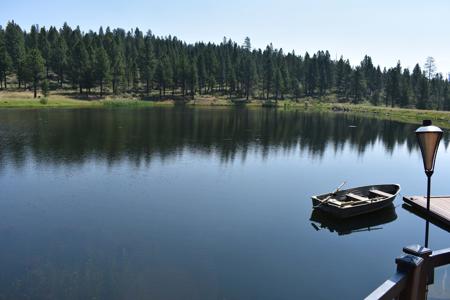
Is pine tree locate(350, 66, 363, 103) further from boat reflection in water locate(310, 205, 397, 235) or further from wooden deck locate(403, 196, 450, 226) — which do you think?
boat reflection in water locate(310, 205, 397, 235)

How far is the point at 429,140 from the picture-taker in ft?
27.8

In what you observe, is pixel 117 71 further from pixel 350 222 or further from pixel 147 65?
pixel 350 222

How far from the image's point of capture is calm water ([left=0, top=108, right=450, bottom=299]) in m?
19.5

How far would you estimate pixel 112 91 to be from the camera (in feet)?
497

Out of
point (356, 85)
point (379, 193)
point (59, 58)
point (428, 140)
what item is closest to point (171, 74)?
point (59, 58)

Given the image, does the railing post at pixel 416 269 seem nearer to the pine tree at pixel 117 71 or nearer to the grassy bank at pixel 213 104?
the grassy bank at pixel 213 104

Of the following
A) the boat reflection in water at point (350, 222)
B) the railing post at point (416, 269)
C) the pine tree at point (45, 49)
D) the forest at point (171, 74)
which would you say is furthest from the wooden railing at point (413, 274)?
the pine tree at point (45, 49)

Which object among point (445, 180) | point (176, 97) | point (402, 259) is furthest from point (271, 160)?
point (176, 97)

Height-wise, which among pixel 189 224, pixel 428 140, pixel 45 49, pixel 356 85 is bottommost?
pixel 189 224

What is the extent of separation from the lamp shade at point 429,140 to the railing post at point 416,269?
3.09 meters

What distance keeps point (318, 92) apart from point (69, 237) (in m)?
185

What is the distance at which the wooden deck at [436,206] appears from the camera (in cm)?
2922

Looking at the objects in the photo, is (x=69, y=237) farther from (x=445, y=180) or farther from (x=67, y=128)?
(x=67, y=128)

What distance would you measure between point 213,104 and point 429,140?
151481mm
